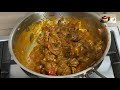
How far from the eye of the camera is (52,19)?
3.57 feet

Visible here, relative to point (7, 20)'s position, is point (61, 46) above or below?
below

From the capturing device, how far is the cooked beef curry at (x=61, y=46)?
0.97 metres

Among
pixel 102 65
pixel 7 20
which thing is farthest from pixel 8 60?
pixel 102 65

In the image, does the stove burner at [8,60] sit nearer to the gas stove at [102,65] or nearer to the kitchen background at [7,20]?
the gas stove at [102,65]

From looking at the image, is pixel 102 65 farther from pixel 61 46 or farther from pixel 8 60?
pixel 8 60

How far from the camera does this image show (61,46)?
104 cm

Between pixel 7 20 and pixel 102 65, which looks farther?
pixel 7 20

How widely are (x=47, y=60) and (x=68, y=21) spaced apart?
0.21m

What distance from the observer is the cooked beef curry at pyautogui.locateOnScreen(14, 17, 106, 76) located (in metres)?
0.97

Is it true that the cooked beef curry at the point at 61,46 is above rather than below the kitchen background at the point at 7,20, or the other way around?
below

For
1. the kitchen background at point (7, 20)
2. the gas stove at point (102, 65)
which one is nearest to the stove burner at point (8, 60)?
the gas stove at point (102, 65)

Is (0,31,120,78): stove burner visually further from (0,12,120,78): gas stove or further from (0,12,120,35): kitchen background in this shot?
(0,12,120,35): kitchen background
